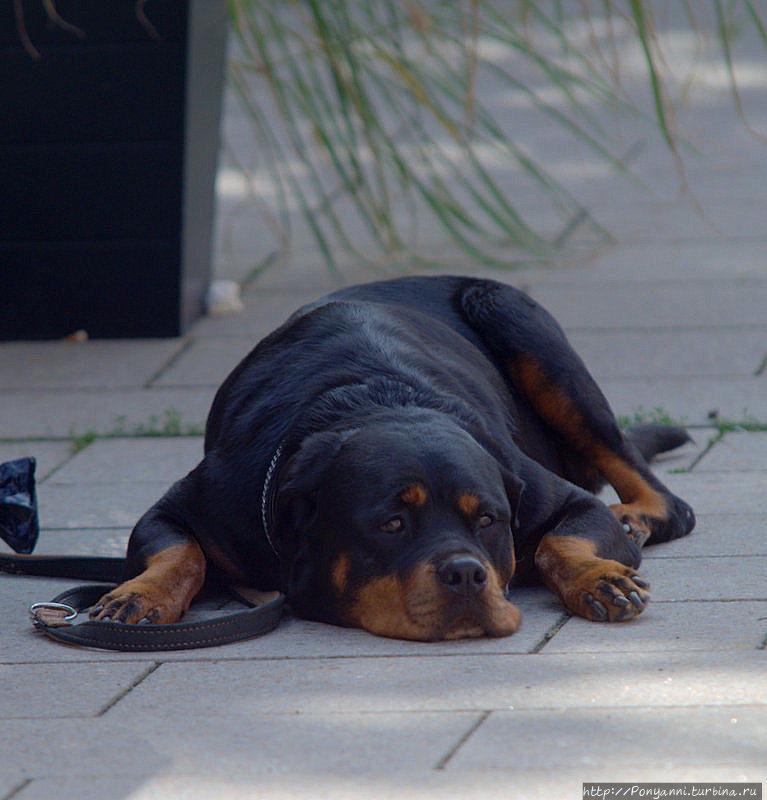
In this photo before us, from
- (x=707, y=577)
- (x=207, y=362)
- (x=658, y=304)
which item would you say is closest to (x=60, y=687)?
(x=707, y=577)

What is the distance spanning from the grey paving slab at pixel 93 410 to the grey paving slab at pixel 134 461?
0.20 meters

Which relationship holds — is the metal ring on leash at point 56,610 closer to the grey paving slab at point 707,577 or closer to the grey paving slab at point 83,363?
the grey paving slab at point 707,577

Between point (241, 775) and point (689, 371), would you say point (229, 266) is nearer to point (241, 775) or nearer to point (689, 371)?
point (689, 371)

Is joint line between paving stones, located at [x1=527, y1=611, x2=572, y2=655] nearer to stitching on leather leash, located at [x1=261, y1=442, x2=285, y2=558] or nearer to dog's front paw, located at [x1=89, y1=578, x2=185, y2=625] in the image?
→ stitching on leather leash, located at [x1=261, y1=442, x2=285, y2=558]

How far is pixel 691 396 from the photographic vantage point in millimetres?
5527

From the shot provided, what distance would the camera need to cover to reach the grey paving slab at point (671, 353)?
19.3 ft

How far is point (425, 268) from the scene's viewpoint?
7738 millimetres

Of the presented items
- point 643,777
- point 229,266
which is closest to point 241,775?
point 643,777

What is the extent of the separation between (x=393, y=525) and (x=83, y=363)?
→ 12.4ft

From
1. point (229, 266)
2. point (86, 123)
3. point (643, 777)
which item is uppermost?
point (86, 123)

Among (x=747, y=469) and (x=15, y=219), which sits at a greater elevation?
(x=15, y=219)

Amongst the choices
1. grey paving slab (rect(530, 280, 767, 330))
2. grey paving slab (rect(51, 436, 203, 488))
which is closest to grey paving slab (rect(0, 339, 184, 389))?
grey paving slab (rect(51, 436, 203, 488))

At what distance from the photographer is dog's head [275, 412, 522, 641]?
305cm

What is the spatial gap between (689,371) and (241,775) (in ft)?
13.0
